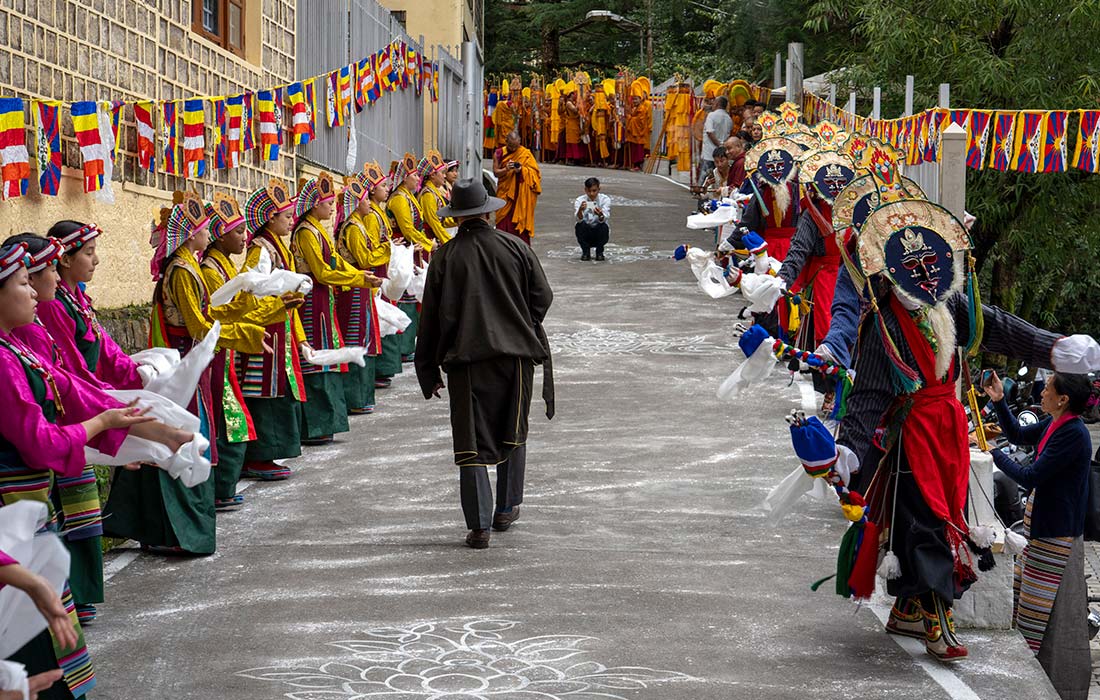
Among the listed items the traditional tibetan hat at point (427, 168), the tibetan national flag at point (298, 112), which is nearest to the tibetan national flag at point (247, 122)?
the tibetan national flag at point (298, 112)

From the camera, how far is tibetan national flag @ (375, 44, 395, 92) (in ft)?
52.3

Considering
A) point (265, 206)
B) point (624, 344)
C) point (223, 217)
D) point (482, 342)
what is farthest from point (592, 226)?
point (482, 342)

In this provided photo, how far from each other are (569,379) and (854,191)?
676 centimetres

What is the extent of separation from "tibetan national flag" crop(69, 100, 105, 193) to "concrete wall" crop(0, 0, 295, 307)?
0.28 m

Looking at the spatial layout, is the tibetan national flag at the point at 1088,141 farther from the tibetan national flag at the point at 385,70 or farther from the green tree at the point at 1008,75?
the tibetan national flag at the point at 385,70

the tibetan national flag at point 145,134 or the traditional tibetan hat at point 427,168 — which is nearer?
the tibetan national flag at point 145,134

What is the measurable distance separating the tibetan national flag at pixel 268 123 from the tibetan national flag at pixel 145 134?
5.33 ft

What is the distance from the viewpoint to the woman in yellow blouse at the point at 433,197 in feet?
45.7

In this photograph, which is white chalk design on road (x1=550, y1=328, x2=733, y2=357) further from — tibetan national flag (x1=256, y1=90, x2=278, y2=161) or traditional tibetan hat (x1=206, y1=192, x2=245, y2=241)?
traditional tibetan hat (x1=206, y1=192, x2=245, y2=241)

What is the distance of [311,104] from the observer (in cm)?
1288

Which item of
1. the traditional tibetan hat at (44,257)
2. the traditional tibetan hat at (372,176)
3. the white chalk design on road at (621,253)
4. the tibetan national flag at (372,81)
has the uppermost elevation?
the tibetan national flag at (372,81)

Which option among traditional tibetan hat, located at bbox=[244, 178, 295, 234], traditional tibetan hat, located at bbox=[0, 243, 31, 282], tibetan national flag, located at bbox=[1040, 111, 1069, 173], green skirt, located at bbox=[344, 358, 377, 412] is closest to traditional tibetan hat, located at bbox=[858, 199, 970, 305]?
traditional tibetan hat, located at bbox=[0, 243, 31, 282]

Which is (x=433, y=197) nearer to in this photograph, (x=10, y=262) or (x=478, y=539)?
(x=478, y=539)

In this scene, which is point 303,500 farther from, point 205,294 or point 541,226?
point 541,226
